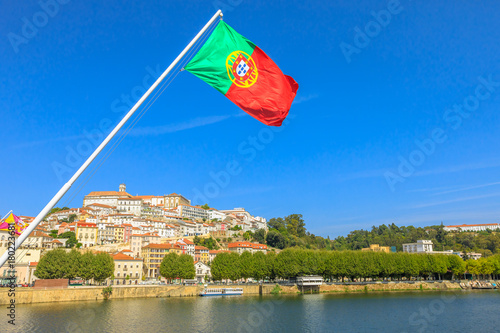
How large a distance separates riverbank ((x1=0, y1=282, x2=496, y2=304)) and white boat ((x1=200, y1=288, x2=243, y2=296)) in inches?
34.8

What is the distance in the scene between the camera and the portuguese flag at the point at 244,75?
29.2 feet

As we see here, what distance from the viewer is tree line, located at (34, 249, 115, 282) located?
48.4m

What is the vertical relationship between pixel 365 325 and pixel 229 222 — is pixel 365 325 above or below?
below

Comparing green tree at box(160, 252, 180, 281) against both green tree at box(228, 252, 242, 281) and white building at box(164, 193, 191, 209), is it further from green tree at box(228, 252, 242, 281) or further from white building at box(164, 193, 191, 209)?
white building at box(164, 193, 191, 209)

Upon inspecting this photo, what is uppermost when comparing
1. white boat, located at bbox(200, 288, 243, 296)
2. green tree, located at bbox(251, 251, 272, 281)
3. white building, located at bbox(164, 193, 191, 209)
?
white building, located at bbox(164, 193, 191, 209)

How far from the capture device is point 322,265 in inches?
2259

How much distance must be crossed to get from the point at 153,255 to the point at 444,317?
57811 mm

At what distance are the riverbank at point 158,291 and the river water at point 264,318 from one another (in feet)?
8.51

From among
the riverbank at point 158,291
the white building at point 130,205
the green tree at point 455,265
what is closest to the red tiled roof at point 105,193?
the white building at point 130,205

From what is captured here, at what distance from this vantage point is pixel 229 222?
133 m

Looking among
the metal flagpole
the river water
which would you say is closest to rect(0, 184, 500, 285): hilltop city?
the river water

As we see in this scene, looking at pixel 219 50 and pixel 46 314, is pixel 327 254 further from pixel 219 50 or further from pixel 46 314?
pixel 219 50

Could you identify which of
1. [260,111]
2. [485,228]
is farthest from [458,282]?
[485,228]

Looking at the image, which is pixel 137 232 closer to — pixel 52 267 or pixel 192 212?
pixel 192 212
